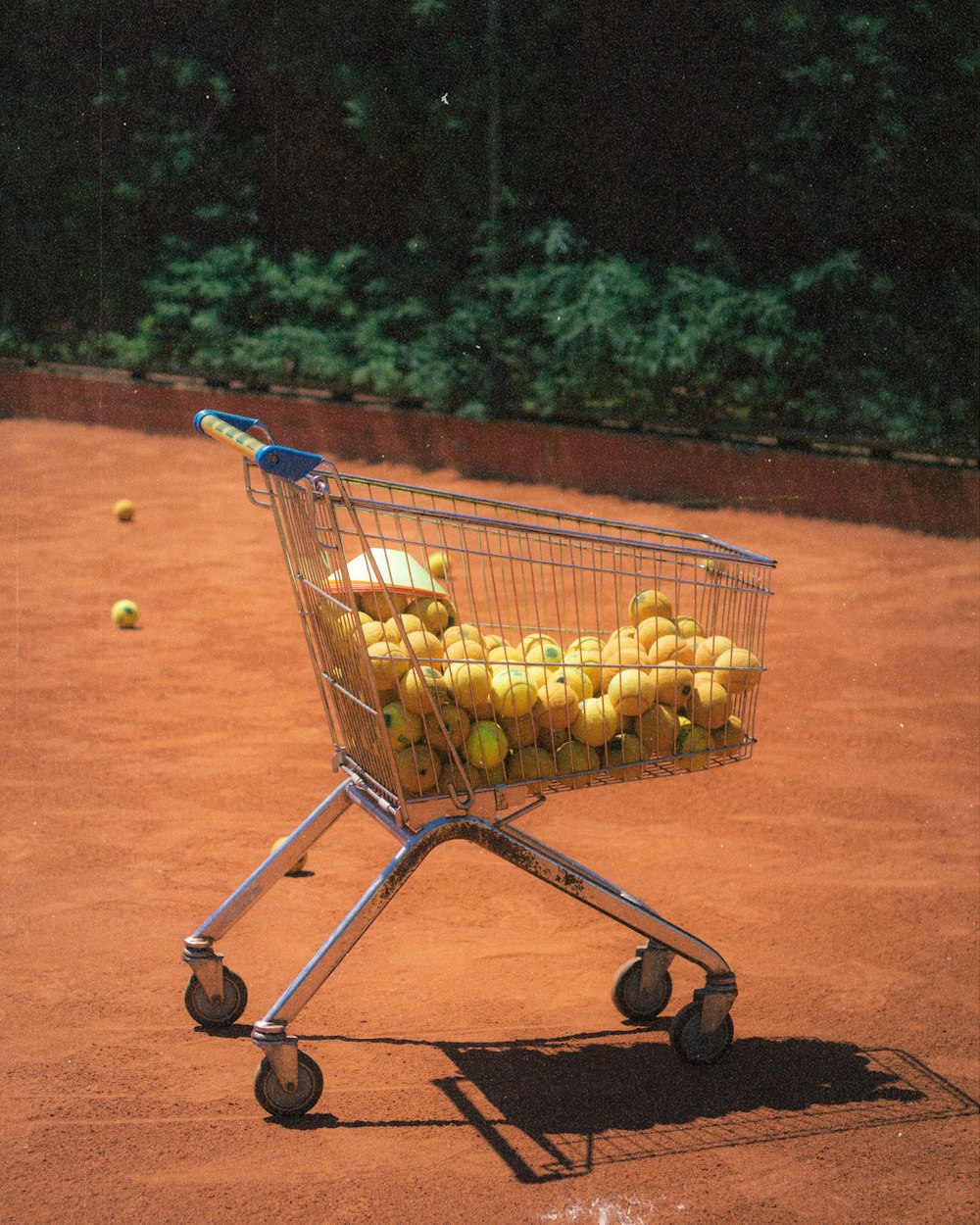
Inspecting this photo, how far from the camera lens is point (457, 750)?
11.2 ft

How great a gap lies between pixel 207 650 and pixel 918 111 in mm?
8055

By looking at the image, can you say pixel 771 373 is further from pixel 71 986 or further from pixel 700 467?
pixel 71 986

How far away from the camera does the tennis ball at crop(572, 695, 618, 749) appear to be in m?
3.43

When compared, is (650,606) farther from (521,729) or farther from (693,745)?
(521,729)

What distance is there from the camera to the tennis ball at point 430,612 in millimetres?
3533

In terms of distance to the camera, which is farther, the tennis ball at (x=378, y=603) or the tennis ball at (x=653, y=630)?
the tennis ball at (x=653, y=630)

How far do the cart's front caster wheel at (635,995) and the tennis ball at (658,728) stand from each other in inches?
28.6

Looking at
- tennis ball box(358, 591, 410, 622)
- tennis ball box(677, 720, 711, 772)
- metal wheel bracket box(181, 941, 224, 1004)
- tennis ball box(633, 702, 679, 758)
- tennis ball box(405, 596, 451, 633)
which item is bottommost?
metal wheel bracket box(181, 941, 224, 1004)

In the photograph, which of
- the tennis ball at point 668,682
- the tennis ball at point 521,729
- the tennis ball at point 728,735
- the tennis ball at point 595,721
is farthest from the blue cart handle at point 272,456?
the tennis ball at point 728,735

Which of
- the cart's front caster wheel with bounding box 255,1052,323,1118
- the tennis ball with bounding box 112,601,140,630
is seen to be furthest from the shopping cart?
the tennis ball with bounding box 112,601,140,630

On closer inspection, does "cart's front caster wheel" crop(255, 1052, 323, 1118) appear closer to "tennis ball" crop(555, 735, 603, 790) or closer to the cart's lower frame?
the cart's lower frame

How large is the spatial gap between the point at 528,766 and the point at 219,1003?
111cm

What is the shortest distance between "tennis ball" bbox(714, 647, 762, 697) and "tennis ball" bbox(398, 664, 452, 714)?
755 mm

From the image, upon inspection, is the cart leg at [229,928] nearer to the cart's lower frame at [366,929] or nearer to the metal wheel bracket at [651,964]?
the cart's lower frame at [366,929]
